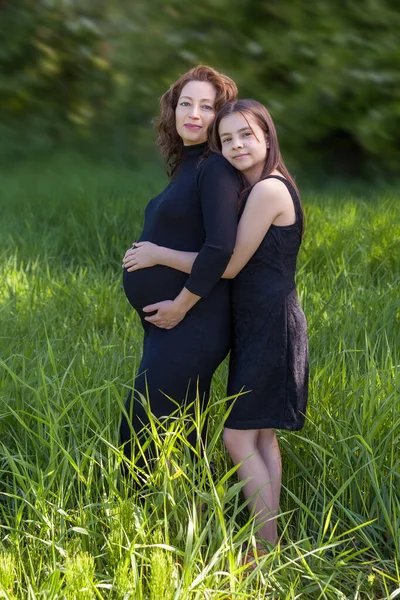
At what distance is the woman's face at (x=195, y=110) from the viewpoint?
229 centimetres

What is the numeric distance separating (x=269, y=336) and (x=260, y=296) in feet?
0.34

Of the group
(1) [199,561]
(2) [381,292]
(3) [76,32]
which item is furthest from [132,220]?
(3) [76,32]

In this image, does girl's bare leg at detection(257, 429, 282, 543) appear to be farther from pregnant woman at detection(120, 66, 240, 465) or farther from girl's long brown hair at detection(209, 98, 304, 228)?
girl's long brown hair at detection(209, 98, 304, 228)

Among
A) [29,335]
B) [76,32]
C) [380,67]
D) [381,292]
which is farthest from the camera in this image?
[76,32]

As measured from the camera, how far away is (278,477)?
2314 millimetres

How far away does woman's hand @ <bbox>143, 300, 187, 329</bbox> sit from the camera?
225cm

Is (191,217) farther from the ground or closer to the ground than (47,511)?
farther from the ground

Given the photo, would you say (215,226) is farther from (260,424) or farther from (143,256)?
(260,424)

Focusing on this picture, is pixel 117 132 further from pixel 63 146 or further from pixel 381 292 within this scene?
pixel 381 292

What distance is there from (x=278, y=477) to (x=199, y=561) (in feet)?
1.10

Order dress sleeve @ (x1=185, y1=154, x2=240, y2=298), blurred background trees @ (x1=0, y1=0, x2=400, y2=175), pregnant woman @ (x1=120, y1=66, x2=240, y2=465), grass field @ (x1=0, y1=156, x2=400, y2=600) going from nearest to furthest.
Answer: grass field @ (x1=0, y1=156, x2=400, y2=600), dress sleeve @ (x1=185, y1=154, x2=240, y2=298), pregnant woman @ (x1=120, y1=66, x2=240, y2=465), blurred background trees @ (x1=0, y1=0, x2=400, y2=175)

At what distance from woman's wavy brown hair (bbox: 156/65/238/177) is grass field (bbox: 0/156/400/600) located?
63 cm

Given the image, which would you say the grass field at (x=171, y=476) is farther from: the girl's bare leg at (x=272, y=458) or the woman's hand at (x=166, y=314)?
the woman's hand at (x=166, y=314)

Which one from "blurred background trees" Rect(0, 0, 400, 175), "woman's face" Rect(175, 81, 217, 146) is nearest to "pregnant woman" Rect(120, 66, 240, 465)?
"woman's face" Rect(175, 81, 217, 146)
